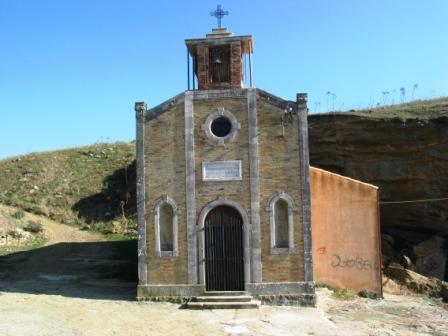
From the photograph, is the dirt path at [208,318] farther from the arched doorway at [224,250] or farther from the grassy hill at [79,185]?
the grassy hill at [79,185]

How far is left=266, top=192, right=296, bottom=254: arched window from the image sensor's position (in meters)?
15.9

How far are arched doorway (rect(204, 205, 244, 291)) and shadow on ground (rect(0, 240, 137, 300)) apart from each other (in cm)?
262

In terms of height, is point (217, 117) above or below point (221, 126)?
above

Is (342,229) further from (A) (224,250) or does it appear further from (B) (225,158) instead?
(B) (225,158)

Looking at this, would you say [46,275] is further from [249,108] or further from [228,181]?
[249,108]

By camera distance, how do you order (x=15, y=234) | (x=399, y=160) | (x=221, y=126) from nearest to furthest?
(x=221, y=126) → (x=399, y=160) → (x=15, y=234)

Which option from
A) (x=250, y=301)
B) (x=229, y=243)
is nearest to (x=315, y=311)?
(x=250, y=301)

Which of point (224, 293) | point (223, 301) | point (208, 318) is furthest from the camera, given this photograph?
point (224, 293)

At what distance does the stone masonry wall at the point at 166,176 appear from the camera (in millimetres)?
16141

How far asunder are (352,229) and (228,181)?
4.46m

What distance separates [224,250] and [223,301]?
5.06ft

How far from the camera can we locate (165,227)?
54.1 feet

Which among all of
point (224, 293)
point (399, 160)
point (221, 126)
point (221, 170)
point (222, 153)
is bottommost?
point (224, 293)

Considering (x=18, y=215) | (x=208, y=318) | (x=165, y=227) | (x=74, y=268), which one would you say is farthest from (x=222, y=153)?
(x=18, y=215)
